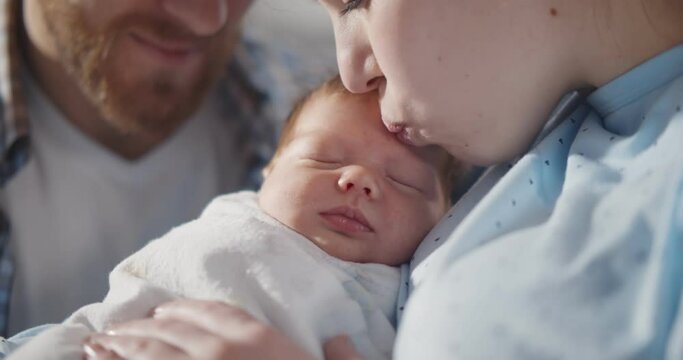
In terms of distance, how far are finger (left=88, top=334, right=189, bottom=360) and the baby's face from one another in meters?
0.20

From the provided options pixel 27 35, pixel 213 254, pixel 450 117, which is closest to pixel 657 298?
→ pixel 450 117

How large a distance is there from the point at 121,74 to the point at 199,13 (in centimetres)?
19

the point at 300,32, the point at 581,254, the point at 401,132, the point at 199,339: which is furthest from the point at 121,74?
the point at 581,254

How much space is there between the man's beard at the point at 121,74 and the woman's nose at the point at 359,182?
746mm

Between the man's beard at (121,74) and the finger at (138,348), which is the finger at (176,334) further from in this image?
the man's beard at (121,74)

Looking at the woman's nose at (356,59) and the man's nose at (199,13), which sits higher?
the man's nose at (199,13)

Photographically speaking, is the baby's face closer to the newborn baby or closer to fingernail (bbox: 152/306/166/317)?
the newborn baby

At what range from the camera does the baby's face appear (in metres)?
0.88

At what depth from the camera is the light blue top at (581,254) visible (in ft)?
2.02

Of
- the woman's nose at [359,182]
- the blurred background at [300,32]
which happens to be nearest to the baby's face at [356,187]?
the woman's nose at [359,182]

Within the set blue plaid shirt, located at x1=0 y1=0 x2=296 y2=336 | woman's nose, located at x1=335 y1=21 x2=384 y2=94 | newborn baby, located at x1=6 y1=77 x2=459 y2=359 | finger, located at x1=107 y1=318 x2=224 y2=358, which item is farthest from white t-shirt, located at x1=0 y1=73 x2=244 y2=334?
woman's nose, located at x1=335 y1=21 x2=384 y2=94

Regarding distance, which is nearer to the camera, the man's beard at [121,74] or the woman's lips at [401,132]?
the woman's lips at [401,132]

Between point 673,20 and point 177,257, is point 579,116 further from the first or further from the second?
point 177,257

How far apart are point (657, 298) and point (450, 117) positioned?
0.25 meters
